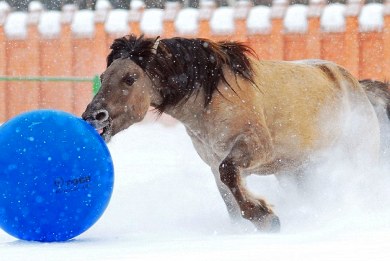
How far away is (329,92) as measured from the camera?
5.38 metres

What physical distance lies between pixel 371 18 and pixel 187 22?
2309 millimetres

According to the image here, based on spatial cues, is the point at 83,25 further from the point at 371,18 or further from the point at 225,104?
the point at 225,104

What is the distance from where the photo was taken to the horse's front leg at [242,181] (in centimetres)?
440

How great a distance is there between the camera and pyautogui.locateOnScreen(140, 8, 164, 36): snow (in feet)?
35.9

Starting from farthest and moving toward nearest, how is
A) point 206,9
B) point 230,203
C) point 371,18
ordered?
point 206,9 < point 371,18 < point 230,203

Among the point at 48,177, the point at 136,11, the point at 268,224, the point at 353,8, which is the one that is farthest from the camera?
the point at 136,11

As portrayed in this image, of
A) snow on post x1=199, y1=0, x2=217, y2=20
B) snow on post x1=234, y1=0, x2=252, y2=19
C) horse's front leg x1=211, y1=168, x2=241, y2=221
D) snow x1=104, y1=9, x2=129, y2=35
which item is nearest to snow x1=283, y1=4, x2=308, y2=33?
snow on post x1=234, y1=0, x2=252, y2=19

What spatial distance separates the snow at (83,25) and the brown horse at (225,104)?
6344 millimetres

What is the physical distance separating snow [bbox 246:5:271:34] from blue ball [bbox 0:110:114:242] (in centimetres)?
701

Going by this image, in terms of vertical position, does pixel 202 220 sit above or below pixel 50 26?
above

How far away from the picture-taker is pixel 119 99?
4359 mm

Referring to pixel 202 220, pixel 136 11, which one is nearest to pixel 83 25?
pixel 136 11

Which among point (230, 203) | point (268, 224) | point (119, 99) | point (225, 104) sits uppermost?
point (119, 99)

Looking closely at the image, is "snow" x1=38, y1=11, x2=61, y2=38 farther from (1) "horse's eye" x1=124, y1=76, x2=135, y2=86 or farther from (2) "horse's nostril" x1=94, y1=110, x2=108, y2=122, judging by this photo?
(2) "horse's nostril" x1=94, y1=110, x2=108, y2=122
